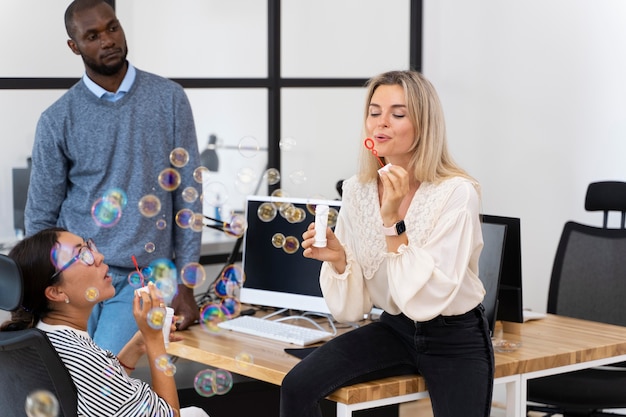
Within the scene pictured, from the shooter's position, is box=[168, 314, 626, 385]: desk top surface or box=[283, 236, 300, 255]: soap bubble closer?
box=[168, 314, 626, 385]: desk top surface

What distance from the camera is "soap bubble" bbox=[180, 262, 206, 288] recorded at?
129 inches

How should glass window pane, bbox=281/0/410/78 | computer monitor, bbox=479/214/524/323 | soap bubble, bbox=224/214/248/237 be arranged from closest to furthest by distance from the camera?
computer monitor, bbox=479/214/524/323
soap bubble, bbox=224/214/248/237
glass window pane, bbox=281/0/410/78

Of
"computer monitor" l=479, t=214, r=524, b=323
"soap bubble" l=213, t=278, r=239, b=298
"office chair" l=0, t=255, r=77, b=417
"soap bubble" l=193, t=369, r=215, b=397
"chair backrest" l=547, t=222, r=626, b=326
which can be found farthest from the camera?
"chair backrest" l=547, t=222, r=626, b=326

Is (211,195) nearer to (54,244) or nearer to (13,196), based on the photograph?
(13,196)

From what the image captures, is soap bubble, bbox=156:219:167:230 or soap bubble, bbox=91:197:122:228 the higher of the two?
soap bubble, bbox=91:197:122:228

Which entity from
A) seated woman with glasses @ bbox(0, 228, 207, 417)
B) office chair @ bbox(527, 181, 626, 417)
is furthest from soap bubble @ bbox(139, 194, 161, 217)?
office chair @ bbox(527, 181, 626, 417)

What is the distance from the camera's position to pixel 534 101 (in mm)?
4973

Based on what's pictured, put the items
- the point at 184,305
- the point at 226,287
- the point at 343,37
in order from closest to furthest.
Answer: the point at 184,305 → the point at 226,287 → the point at 343,37

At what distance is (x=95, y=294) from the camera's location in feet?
8.02

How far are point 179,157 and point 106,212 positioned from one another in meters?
0.35

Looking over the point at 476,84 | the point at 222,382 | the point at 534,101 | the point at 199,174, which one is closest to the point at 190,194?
the point at 199,174

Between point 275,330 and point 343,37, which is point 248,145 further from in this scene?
point 343,37

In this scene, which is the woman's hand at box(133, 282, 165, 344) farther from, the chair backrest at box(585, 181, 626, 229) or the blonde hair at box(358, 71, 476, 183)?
the chair backrest at box(585, 181, 626, 229)

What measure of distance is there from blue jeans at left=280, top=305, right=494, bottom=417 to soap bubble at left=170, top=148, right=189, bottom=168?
918 mm
